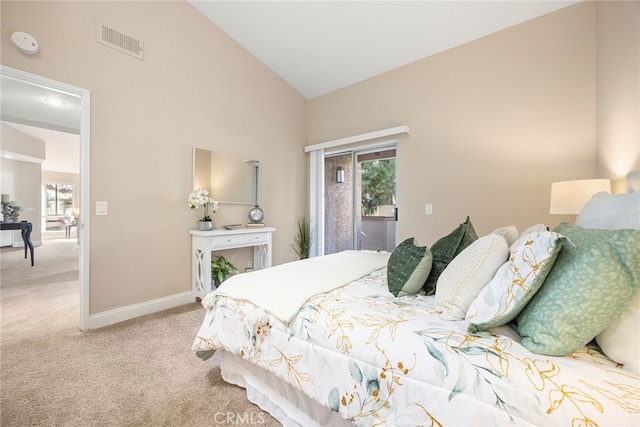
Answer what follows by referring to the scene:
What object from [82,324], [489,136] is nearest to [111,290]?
[82,324]

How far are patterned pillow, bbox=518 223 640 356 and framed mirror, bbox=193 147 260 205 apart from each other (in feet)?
10.4

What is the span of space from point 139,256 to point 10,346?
1.01 meters

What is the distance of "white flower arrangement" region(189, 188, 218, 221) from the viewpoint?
114 inches

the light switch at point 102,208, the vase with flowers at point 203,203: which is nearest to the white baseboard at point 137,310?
the vase with flowers at point 203,203

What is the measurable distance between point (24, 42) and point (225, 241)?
2.26 metres

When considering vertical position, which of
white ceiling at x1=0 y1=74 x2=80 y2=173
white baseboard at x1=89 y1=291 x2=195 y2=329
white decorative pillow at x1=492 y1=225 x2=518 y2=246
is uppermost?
white ceiling at x1=0 y1=74 x2=80 y2=173

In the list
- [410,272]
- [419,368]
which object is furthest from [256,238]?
[419,368]

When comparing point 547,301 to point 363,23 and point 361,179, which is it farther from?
point 361,179

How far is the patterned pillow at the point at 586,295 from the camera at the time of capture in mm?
715

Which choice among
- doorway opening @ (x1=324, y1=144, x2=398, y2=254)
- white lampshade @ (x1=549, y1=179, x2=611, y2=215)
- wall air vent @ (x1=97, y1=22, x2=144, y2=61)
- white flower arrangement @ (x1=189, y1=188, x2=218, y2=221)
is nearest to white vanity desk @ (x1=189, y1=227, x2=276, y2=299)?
white flower arrangement @ (x1=189, y1=188, x2=218, y2=221)

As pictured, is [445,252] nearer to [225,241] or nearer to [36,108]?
[225,241]

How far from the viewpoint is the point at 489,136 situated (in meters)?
2.81

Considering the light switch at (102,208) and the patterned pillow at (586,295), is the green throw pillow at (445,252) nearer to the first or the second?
the patterned pillow at (586,295)

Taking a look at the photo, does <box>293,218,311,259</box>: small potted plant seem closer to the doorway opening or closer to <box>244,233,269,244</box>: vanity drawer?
the doorway opening
